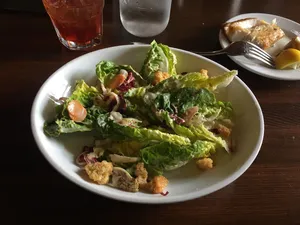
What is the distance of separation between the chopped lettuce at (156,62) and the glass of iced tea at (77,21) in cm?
20

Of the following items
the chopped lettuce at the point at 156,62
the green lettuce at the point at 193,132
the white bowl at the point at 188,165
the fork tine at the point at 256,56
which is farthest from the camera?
the fork tine at the point at 256,56

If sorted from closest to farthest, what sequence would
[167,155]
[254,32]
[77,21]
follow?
[167,155], [77,21], [254,32]

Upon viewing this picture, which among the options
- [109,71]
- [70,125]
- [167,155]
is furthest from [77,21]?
[167,155]

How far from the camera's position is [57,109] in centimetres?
84

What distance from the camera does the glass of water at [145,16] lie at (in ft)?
3.75

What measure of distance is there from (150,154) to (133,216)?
12 centimetres

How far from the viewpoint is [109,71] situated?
930mm

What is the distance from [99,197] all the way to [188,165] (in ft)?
0.59

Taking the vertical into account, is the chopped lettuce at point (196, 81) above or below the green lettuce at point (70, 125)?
above

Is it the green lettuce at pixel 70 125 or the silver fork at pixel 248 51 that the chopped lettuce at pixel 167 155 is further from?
the silver fork at pixel 248 51

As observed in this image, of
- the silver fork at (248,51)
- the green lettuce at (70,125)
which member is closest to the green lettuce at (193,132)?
the green lettuce at (70,125)

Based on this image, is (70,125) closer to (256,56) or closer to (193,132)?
(193,132)

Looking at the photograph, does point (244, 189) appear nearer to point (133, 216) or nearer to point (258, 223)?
point (258, 223)

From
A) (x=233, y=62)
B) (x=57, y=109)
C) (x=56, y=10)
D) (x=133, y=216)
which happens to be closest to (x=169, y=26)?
(x=233, y=62)
